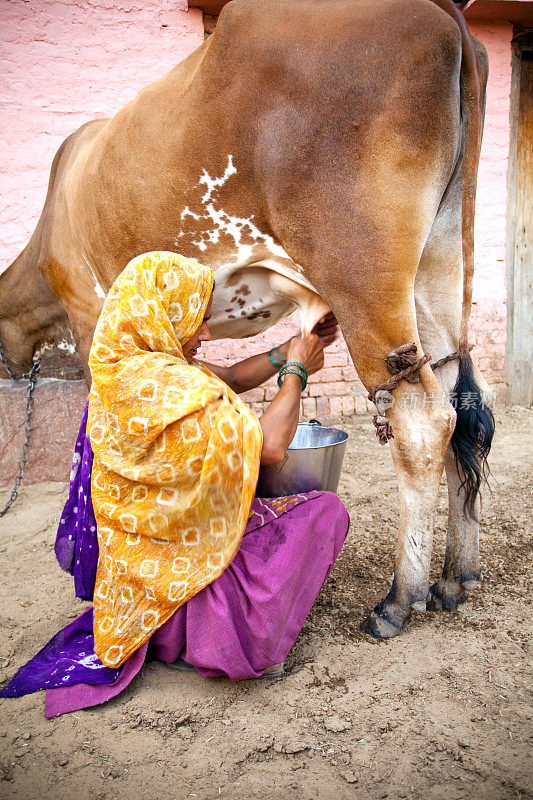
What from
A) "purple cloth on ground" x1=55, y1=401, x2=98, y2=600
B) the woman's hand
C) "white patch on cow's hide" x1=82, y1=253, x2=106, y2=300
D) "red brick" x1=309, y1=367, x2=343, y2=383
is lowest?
"purple cloth on ground" x1=55, y1=401, x2=98, y2=600

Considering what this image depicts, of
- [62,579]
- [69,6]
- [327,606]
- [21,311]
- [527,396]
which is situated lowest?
[62,579]

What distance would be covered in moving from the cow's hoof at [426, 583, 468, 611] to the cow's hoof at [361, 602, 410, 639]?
0.18m

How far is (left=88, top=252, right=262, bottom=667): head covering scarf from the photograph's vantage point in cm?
155

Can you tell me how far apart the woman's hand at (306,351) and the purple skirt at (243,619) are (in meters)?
0.45

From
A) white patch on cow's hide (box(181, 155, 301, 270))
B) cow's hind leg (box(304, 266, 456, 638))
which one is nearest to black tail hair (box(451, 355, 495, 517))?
cow's hind leg (box(304, 266, 456, 638))

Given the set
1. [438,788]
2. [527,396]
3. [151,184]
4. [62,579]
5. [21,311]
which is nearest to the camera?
[438,788]

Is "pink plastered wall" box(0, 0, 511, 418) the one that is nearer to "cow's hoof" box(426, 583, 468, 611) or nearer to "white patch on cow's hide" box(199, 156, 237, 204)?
"white patch on cow's hide" box(199, 156, 237, 204)

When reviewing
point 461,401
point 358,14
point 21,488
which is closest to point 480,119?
point 358,14

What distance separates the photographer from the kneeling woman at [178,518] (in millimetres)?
1567

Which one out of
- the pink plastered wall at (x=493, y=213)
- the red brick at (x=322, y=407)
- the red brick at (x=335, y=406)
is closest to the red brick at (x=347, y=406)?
the red brick at (x=335, y=406)

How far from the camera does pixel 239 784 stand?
4.87 ft

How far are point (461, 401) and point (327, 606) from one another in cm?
91

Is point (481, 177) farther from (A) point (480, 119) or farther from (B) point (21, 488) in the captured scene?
(B) point (21, 488)

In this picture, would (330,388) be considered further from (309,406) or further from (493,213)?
(493,213)
